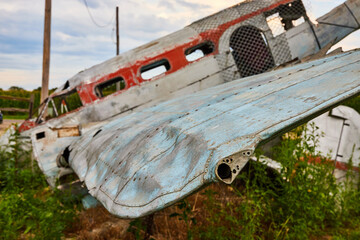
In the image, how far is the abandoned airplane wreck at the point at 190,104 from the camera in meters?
1.55

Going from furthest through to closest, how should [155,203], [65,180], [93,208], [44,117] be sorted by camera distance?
[44,117]
[65,180]
[93,208]
[155,203]

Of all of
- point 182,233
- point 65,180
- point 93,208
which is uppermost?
point 65,180

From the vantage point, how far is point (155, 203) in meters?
1.48

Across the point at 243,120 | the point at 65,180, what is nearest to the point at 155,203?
the point at 243,120

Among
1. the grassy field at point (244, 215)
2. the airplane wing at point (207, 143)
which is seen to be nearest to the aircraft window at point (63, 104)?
the grassy field at point (244, 215)

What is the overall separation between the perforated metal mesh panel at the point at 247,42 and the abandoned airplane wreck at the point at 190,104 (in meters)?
0.02

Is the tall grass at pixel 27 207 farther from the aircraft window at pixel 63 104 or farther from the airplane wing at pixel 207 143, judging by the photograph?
the airplane wing at pixel 207 143

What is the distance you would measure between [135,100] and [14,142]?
3042 mm

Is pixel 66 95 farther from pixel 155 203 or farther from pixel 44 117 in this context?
pixel 155 203

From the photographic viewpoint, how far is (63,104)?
7.16m

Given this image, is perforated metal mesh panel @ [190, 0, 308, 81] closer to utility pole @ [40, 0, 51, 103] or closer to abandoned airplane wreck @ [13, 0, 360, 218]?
abandoned airplane wreck @ [13, 0, 360, 218]

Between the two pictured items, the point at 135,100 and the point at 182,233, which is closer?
the point at 182,233

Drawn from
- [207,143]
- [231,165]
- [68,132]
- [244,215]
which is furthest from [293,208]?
[68,132]

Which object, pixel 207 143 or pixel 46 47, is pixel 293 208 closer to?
pixel 207 143
